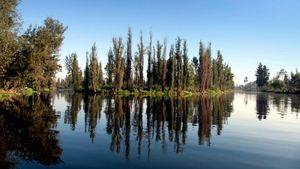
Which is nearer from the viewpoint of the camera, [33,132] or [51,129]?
[33,132]

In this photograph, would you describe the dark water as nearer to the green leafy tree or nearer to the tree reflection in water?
the tree reflection in water

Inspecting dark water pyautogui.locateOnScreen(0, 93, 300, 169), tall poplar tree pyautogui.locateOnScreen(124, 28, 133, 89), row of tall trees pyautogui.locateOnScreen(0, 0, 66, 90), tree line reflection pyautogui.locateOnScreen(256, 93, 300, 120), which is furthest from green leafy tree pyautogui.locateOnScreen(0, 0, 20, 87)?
tall poplar tree pyautogui.locateOnScreen(124, 28, 133, 89)

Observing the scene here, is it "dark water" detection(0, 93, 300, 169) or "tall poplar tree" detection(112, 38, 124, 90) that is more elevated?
"tall poplar tree" detection(112, 38, 124, 90)

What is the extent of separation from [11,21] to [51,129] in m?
35.1

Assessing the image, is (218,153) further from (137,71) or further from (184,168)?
(137,71)

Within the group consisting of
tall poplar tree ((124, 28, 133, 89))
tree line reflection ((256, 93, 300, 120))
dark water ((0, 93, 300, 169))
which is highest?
tall poplar tree ((124, 28, 133, 89))

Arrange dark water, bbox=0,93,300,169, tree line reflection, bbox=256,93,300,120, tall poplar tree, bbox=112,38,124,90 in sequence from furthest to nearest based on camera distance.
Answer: tall poplar tree, bbox=112,38,124,90
tree line reflection, bbox=256,93,300,120
dark water, bbox=0,93,300,169

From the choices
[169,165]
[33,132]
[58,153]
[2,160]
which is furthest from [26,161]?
[33,132]

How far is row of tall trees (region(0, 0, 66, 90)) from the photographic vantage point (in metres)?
52.6

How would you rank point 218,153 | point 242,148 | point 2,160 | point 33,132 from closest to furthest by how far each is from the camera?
point 2,160
point 218,153
point 242,148
point 33,132

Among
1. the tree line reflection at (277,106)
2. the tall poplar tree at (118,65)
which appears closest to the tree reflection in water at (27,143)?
the tree line reflection at (277,106)

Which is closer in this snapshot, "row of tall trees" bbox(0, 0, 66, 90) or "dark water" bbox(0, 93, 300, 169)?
"dark water" bbox(0, 93, 300, 169)

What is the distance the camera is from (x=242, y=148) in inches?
823

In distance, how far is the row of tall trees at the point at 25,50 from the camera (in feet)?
172
